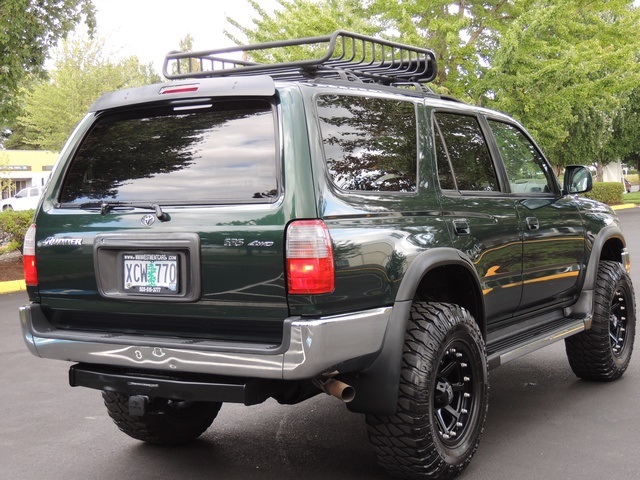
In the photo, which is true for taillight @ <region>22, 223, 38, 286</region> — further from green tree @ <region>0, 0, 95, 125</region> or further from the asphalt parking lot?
green tree @ <region>0, 0, 95, 125</region>

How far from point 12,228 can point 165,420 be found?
35.1 ft

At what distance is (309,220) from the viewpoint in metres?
3.39

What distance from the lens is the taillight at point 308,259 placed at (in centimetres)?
334

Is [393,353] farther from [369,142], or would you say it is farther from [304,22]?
[304,22]

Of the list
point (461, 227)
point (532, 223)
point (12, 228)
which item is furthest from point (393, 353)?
point (12, 228)

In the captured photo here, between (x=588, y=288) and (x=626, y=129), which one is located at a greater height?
(x=626, y=129)

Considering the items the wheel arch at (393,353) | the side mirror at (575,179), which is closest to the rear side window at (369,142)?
the wheel arch at (393,353)

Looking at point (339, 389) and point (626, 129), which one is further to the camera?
point (626, 129)

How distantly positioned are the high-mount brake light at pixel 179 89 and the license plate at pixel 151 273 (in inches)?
30.1

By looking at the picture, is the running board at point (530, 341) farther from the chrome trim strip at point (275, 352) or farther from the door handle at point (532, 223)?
the chrome trim strip at point (275, 352)

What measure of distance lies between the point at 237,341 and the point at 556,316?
9.06 feet

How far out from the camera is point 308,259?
11.0 ft

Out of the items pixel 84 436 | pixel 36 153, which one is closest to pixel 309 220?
pixel 84 436

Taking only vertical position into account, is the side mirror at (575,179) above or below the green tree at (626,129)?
below
